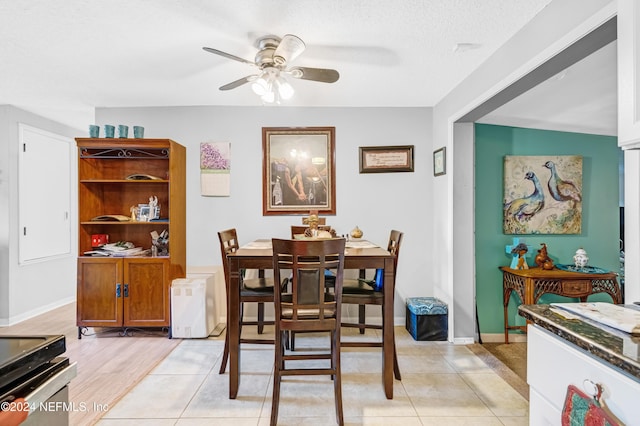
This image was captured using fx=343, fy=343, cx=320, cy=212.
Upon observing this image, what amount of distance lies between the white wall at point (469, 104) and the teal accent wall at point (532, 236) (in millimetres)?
345

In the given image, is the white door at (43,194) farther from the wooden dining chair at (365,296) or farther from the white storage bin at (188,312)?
the wooden dining chair at (365,296)

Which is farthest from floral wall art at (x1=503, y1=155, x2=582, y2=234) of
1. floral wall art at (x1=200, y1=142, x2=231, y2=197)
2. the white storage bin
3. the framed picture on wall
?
the white storage bin

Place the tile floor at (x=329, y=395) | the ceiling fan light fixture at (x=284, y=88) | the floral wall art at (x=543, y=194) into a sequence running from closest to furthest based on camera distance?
the tile floor at (x=329, y=395), the ceiling fan light fixture at (x=284, y=88), the floral wall art at (x=543, y=194)

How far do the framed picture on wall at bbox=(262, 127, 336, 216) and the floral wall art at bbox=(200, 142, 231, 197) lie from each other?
407 millimetres

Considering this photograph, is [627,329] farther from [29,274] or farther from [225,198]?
[29,274]

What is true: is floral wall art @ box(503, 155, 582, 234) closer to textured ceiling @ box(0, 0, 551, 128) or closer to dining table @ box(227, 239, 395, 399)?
textured ceiling @ box(0, 0, 551, 128)

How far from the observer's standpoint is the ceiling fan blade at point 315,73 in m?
2.30

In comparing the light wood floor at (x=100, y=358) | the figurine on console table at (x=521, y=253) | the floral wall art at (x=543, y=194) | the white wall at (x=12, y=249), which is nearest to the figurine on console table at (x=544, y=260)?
the figurine on console table at (x=521, y=253)

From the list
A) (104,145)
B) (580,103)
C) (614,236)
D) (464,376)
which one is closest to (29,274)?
(104,145)

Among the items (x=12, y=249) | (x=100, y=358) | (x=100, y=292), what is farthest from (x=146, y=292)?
(x=12, y=249)

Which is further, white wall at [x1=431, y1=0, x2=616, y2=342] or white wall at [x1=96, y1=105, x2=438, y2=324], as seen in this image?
white wall at [x1=96, y1=105, x2=438, y2=324]

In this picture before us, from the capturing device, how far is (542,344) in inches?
43.2

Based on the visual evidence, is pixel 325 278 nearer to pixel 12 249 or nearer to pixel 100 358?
pixel 100 358

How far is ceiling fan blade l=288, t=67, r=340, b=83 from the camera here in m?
2.30
